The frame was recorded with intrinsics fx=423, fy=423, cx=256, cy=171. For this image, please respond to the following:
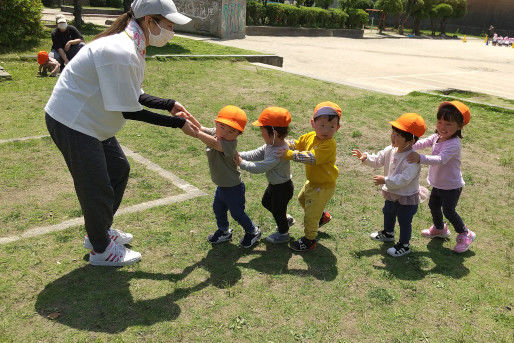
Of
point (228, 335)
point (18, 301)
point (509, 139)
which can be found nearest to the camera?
point (228, 335)

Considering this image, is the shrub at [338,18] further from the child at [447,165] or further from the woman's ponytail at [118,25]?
the woman's ponytail at [118,25]

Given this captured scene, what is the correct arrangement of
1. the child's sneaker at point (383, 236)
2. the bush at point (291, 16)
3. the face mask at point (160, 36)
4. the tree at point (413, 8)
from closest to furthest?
1. the face mask at point (160, 36)
2. the child's sneaker at point (383, 236)
3. the bush at point (291, 16)
4. the tree at point (413, 8)

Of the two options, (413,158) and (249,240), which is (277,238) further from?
(413,158)

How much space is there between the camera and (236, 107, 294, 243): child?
11.5ft

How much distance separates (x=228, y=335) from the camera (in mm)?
2822

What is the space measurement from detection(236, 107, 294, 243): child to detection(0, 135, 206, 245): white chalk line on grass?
1.21 meters

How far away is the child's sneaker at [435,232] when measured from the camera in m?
4.23

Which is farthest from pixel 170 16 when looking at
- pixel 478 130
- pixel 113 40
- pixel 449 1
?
pixel 449 1

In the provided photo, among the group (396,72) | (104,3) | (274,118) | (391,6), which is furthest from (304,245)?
A: (391,6)

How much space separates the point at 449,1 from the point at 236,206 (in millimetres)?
48441

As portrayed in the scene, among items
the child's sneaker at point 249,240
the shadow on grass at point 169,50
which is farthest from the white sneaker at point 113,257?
the shadow on grass at point 169,50

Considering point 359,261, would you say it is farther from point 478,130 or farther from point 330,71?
point 330,71

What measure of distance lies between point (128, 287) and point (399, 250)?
239 centimetres

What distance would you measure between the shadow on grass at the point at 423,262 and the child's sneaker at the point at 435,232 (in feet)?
0.44
